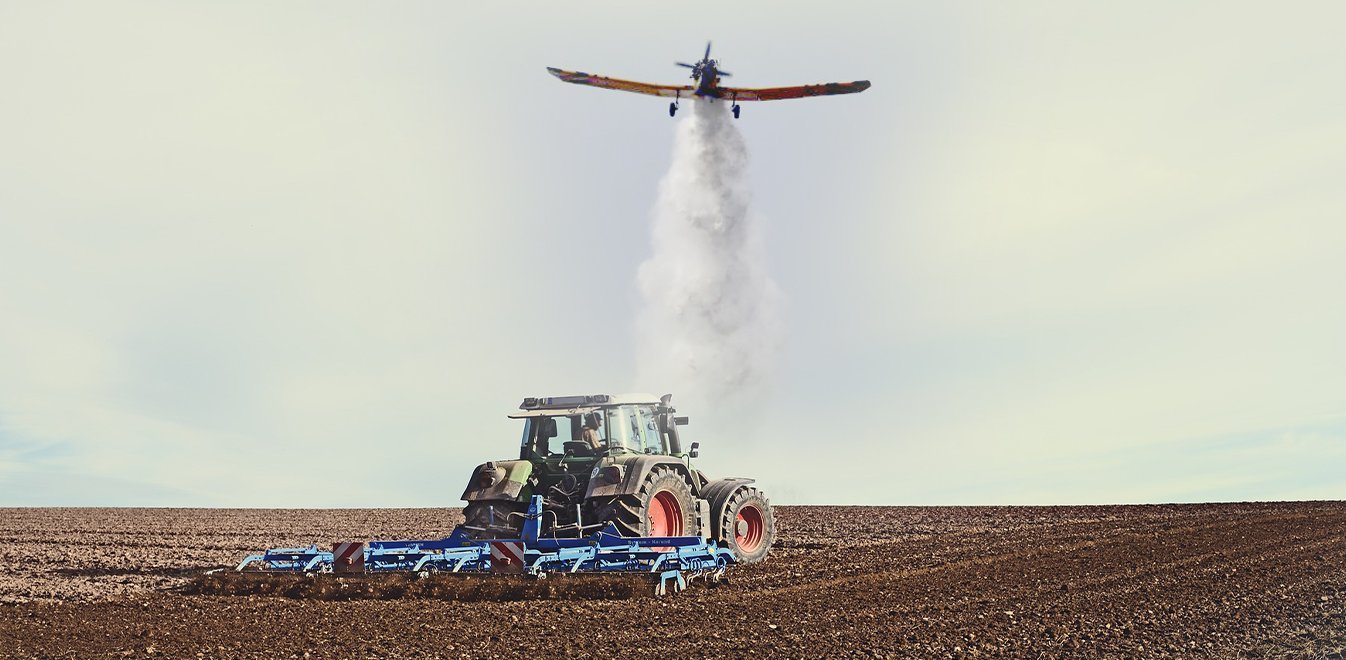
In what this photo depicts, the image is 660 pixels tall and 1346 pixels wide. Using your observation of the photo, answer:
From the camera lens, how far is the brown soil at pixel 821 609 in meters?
9.32

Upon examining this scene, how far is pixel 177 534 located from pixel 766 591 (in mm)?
16556

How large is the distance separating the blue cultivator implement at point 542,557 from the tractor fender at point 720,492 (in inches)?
77.1

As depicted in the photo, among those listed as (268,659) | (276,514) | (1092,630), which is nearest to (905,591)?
(1092,630)

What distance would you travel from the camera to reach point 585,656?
8.84 metres

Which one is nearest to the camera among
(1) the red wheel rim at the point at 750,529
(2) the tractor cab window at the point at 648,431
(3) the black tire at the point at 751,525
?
(2) the tractor cab window at the point at 648,431

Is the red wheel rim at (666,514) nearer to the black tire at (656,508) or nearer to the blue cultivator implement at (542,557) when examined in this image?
the black tire at (656,508)

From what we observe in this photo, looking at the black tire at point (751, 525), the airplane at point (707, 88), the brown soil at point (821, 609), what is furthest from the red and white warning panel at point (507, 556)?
the airplane at point (707, 88)

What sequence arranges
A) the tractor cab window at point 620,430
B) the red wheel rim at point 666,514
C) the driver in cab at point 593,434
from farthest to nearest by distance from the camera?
the driver in cab at point 593,434 < the tractor cab window at point 620,430 < the red wheel rim at point 666,514

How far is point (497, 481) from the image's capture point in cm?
1461

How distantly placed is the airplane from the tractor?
14212 millimetres

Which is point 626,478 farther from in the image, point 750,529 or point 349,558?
point 349,558

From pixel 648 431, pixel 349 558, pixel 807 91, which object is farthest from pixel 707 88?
pixel 349 558

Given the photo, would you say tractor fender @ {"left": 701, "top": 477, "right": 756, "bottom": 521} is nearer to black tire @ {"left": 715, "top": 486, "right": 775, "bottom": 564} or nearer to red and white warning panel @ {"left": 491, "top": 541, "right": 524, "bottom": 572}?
black tire @ {"left": 715, "top": 486, "right": 775, "bottom": 564}

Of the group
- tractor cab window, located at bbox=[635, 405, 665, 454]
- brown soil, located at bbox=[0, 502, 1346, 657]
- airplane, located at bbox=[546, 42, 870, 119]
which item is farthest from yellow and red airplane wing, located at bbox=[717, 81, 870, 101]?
tractor cab window, located at bbox=[635, 405, 665, 454]
